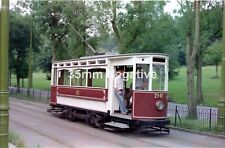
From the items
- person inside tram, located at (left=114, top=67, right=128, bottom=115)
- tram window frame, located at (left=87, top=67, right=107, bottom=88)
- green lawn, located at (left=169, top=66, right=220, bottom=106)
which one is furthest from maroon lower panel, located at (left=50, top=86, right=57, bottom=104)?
green lawn, located at (left=169, top=66, right=220, bottom=106)

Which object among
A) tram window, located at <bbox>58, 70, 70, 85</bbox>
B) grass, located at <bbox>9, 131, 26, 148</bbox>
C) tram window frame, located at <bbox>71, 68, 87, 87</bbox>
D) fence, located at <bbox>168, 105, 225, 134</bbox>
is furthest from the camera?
tram window, located at <bbox>58, 70, 70, 85</bbox>

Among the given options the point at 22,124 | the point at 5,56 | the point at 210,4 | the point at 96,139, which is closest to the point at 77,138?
the point at 96,139

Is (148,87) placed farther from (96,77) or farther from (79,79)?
(79,79)

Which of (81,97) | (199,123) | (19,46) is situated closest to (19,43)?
(19,46)

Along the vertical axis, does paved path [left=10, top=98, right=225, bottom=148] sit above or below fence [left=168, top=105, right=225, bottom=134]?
below

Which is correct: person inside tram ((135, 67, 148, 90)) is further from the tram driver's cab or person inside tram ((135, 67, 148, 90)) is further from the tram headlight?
the tram headlight

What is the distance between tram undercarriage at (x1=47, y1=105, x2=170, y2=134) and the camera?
16875 mm

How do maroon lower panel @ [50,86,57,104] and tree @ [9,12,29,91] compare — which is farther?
tree @ [9,12,29,91]

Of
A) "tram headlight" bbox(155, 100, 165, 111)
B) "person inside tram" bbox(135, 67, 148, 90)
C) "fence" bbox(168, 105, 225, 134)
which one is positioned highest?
"person inside tram" bbox(135, 67, 148, 90)

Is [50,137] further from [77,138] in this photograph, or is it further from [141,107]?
[141,107]

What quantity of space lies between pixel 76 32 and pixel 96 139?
60.6ft

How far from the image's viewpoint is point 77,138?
15.8 metres

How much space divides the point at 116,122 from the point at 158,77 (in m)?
2.62

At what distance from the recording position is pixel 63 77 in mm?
23812
